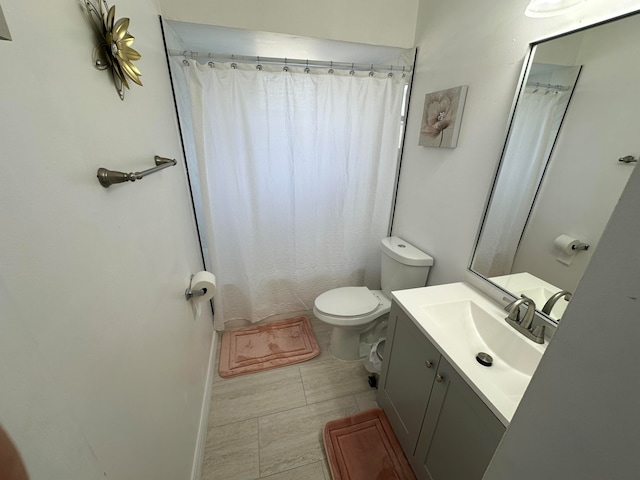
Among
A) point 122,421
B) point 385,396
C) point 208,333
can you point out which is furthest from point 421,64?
point 208,333

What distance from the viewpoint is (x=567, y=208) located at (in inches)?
35.9

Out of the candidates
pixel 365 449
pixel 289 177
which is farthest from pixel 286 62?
pixel 365 449

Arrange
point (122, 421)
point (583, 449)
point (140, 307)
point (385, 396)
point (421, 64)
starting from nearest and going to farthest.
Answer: point (583, 449) → point (122, 421) → point (140, 307) → point (385, 396) → point (421, 64)

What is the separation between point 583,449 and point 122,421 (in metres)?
0.89

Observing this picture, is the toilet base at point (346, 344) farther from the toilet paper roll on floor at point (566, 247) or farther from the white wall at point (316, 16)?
the white wall at point (316, 16)

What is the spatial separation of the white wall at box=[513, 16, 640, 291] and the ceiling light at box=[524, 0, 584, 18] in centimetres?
13

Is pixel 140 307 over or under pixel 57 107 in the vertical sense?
under

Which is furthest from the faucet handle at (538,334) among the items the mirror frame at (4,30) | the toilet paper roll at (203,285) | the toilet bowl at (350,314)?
the mirror frame at (4,30)

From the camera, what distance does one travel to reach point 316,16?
1.42 m

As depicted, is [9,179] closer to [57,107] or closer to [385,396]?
[57,107]

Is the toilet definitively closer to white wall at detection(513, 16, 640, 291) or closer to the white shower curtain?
the white shower curtain

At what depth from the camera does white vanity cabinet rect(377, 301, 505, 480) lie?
2.62 feet

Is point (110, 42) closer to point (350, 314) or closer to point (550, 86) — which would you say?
point (550, 86)

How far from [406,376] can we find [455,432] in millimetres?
306
